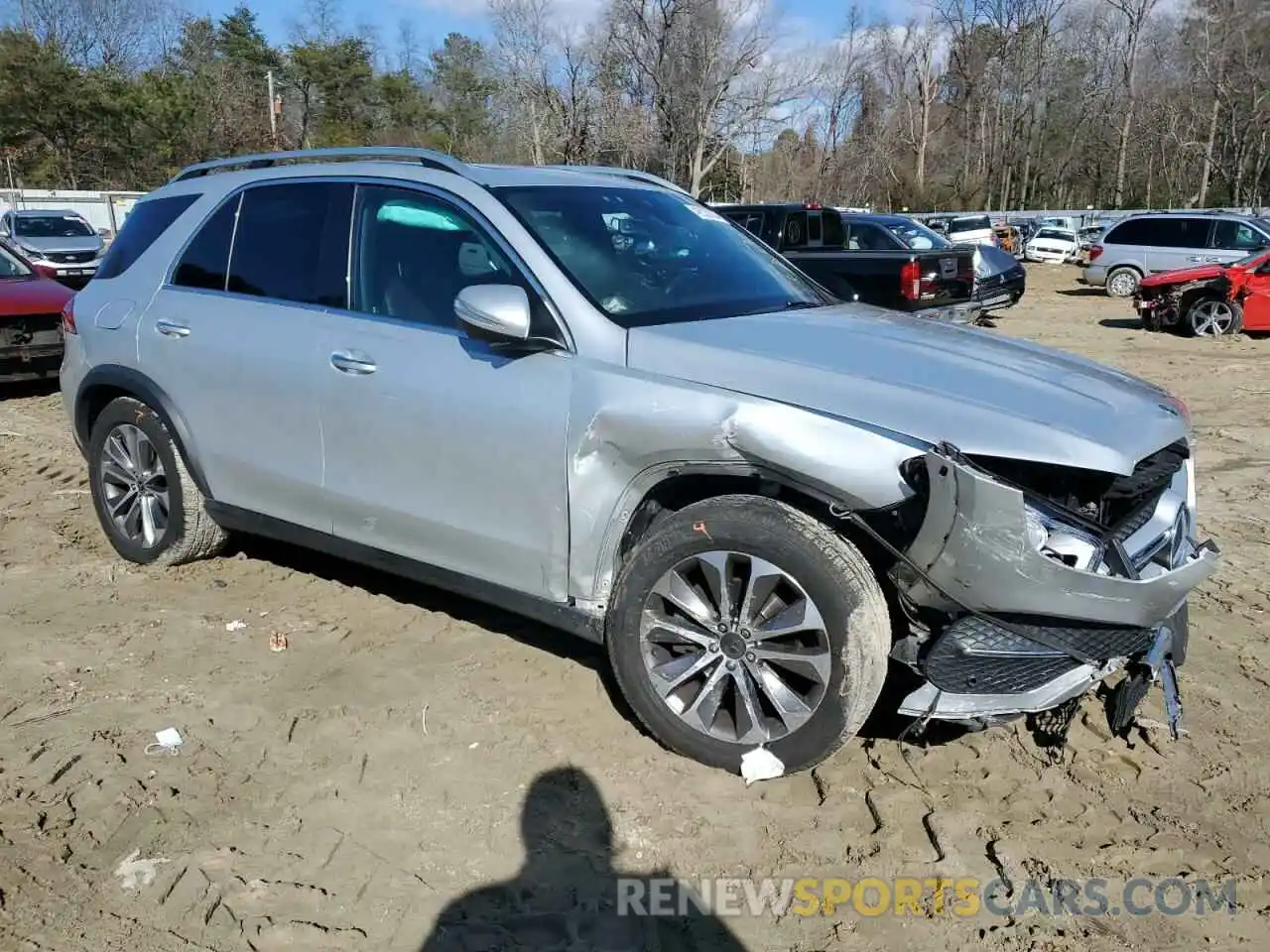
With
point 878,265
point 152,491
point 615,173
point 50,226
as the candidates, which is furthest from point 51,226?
point 615,173

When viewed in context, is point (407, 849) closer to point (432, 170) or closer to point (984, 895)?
point (984, 895)

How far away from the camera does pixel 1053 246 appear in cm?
3381

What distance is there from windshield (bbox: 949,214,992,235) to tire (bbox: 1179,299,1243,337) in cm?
1733

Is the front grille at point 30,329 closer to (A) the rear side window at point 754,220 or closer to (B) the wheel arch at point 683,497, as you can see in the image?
(A) the rear side window at point 754,220

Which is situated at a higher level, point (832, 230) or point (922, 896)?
point (832, 230)

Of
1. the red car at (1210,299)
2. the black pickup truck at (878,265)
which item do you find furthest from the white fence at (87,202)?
the red car at (1210,299)

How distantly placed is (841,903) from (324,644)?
2.47m

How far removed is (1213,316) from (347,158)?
48.1ft

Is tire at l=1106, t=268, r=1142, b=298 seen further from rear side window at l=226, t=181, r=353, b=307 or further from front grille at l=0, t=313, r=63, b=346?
rear side window at l=226, t=181, r=353, b=307

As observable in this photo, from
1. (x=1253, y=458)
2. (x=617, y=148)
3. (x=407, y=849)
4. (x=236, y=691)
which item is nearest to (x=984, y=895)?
(x=407, y=849)

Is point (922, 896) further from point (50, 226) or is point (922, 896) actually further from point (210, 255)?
point (50, 226)

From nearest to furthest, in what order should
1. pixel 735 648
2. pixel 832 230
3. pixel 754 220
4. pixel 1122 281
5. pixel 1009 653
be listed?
pixel 1009 653
pixel 735 648
pixel 754 220
pixel 832 230
pixel 1122 281

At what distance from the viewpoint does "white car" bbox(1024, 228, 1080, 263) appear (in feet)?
111

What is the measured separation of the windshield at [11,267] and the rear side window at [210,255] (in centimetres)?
703
